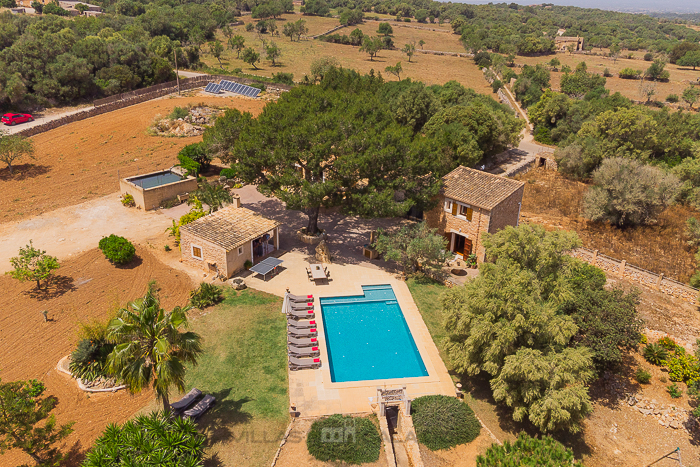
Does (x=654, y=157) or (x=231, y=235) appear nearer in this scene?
(x=231, y=235)

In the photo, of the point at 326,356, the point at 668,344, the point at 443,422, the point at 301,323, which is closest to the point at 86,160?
the point at 301,323

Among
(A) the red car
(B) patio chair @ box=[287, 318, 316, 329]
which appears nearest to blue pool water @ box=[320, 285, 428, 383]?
(B) patio chair @ box=[287, 318, 316, 329]

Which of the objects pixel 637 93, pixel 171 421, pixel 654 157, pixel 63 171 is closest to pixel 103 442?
pixel 171 421

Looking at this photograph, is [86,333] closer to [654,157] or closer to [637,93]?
[654,157]

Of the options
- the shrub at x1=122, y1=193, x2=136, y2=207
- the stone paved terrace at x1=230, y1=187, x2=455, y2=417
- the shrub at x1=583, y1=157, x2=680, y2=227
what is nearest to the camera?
the stone paved terrace at x1=230, y1=187, x2=455, y2=417

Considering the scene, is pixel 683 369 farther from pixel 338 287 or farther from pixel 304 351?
pixel 304 351

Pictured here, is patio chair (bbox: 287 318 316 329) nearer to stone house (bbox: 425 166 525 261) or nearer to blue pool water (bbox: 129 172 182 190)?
stone house (bbox: 425 166 525 261)
